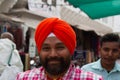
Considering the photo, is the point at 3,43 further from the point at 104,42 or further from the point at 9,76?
the point at 104,42

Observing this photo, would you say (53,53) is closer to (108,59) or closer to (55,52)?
Result: (55,52)

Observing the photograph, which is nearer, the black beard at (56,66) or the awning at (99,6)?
the black beard at (56,66)

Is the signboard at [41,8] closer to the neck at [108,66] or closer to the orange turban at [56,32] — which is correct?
the neck at [108,66]

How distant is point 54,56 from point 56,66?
7 centimetres

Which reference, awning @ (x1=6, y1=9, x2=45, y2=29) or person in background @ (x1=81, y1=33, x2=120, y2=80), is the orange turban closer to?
person in background @ (x1=81, y1=33, x2=120, y2=80)

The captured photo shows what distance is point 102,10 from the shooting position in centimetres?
574

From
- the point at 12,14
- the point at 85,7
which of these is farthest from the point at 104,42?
the point at 12,14

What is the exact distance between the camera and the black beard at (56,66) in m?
2.71

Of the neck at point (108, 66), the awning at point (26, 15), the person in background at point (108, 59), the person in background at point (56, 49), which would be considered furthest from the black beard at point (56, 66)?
the awning at point (26, 15)

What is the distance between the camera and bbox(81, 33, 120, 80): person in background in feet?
15.4

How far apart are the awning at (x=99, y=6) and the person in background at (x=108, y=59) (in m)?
0.50

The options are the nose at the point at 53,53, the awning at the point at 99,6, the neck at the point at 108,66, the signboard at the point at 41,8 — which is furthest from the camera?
the signboard at the point at 41,8

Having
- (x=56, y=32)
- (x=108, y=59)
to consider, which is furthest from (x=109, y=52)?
(x=56, y=32)

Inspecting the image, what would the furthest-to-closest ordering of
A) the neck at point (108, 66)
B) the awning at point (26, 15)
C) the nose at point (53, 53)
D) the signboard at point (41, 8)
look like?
1. the signboard at point (41, 8)
2. the awning at point (26, 15)
3. the neck at point (108, 66)
4. the nose at point (53, 53)
